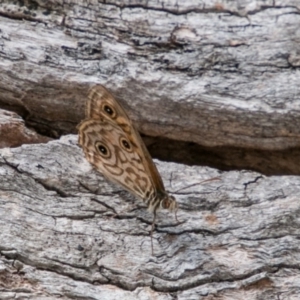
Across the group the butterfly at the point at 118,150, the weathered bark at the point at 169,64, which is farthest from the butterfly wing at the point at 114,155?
the weathered bark at the point at 169,64

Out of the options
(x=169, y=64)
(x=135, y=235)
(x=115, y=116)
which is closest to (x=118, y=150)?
(x=115, y=116)

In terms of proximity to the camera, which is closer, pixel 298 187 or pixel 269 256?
pixel 269 256

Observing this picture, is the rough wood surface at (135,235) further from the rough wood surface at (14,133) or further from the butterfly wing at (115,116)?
the butterfly wing at (115,116)

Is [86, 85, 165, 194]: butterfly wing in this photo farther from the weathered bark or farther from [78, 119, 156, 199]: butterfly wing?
the weathered bark

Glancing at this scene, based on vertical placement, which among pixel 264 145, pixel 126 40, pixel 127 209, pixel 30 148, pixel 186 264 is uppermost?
pixel 126 40

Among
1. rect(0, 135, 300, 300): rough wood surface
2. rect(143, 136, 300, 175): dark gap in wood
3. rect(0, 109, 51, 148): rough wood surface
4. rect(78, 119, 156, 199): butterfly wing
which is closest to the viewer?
rect(0, 135, 300, 300): rough wood surface

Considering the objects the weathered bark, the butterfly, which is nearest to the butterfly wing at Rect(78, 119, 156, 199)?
the butterfly

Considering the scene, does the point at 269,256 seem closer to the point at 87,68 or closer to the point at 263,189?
the point at 263,189

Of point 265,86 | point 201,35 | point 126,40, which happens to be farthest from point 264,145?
point 126,40
